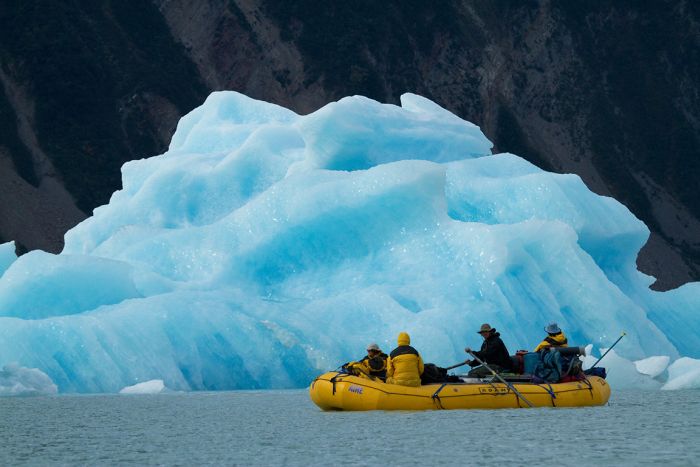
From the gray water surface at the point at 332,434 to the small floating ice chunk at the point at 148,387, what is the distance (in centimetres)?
87

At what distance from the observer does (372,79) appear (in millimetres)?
48312

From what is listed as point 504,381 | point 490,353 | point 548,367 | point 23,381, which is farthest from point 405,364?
point 23,381

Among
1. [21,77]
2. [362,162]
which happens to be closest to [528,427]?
[362,162]

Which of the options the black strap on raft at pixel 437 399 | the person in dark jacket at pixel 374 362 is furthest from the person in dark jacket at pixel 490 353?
the person in dark jacket at pixel 374 362

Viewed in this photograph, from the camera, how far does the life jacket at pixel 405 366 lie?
41.9 ft

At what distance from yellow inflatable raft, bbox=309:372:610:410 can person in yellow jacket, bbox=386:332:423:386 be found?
9cm

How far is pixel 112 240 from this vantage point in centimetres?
1994

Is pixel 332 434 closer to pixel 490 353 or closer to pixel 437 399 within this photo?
pixel 437 399

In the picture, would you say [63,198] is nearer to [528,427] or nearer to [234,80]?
[234,80]

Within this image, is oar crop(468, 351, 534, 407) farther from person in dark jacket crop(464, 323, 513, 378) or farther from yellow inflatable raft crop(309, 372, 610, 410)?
person in dark jacket crop(464, 323, 513, 378)

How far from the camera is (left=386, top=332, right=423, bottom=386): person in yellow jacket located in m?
12.8

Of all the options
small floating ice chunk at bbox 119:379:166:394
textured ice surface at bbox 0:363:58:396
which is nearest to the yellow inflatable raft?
small floating ice chunk at bbox 119:379:166:394

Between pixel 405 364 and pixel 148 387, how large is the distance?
4491 mm

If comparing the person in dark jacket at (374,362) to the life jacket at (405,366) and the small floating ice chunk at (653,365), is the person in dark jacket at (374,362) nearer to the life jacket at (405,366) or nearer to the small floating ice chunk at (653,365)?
the life jacket at (405,366)
